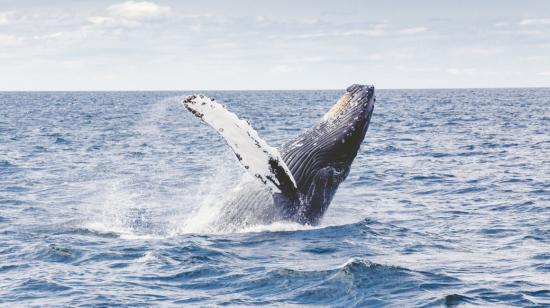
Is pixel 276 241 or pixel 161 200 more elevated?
pixel 276 241

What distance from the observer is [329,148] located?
10508mm

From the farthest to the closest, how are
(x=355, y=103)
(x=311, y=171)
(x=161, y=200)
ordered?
(x=161, y=200) < (x=355, y=103) < (x=311, y=171)

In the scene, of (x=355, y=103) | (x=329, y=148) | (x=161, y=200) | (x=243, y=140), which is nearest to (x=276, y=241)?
(x=329, y=148)

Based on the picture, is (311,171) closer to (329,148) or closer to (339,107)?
(329,148)

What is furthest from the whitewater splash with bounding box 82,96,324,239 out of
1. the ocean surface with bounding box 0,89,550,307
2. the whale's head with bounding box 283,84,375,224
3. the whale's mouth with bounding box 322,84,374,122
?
the whale's mouth with bounding box 322,84,374,122

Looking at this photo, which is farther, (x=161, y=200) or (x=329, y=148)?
(x=161, y=200)

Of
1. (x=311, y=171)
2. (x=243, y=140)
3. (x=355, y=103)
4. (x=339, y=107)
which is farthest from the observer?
(x=339, y=107)

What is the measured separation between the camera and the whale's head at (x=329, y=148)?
1043cm

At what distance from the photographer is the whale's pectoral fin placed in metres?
8.80

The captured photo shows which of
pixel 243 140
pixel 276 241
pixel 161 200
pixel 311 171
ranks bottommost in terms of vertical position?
pixel 161 200

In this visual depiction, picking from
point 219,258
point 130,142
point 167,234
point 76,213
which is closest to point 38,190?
point 76,213

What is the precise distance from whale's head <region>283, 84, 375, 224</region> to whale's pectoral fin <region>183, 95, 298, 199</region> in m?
0.85

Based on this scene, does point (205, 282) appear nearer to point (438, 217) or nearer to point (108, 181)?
point (438, 217)

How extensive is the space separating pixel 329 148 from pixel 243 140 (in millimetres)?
1853
